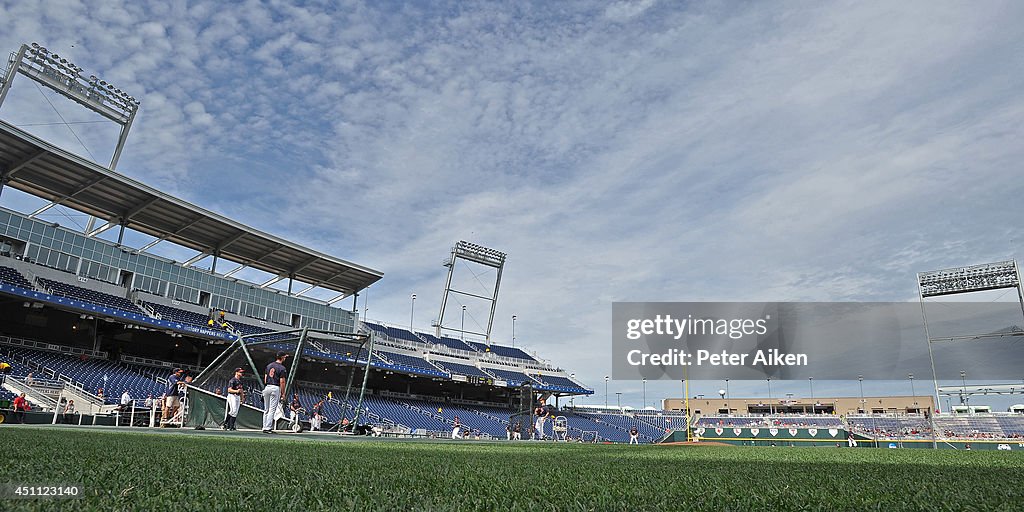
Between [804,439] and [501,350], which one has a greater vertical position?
[501,350]

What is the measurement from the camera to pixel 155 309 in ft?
86.0

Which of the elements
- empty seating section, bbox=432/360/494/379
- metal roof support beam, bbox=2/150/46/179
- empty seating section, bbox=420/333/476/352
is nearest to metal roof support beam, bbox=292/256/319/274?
empty seating section, bbox=432/360/494/379

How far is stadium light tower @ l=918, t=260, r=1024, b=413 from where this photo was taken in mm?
33484

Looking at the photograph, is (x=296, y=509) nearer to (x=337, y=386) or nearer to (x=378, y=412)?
(x=337, y=386)

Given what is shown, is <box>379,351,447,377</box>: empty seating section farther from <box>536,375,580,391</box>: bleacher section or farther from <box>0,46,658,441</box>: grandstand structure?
<box>536,375,580,391</box>: bleacher section

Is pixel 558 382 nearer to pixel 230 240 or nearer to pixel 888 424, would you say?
pixel 888 424

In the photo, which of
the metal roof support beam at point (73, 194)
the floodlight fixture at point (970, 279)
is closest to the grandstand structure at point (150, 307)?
the metal roof support beam at point (73, 194)

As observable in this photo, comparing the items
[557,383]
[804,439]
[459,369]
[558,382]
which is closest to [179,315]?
[459,369]

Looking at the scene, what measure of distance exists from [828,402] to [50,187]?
2792 inches

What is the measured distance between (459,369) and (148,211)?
22.2 metres

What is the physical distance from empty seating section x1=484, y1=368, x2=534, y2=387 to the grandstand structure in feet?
8.11

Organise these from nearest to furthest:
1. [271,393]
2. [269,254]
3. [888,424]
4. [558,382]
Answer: [271,393], [269,254], [888,424], [558,382]

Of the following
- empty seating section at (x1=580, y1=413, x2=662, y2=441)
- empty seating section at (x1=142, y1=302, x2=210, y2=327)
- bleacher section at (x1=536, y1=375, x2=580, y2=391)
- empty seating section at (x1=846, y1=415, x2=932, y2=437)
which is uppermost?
empty seating section at (x1=142, y1=302, x2=210, y2=327)

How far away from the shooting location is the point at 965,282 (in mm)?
35531
